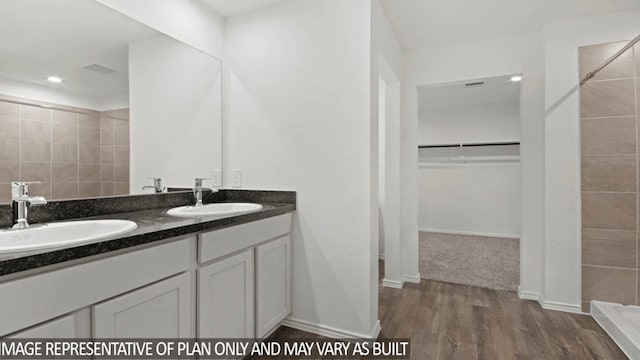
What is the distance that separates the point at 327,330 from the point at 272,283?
0.51 m

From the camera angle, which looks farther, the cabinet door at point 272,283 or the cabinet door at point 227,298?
the cabinet door at point 272,283

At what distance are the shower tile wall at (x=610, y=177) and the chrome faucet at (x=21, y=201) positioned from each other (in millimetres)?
3438

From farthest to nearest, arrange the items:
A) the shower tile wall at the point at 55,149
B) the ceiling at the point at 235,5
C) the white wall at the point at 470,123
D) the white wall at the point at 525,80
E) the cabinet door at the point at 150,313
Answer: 1. the white wall at the point at 470,123
2. the white wall at the point at 525,80
3. the ceiling at the point at 235,5
4. the shower tile wall at the point at 55,149
5. the cabinet door at the point at 150,313

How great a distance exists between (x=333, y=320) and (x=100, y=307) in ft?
4.57

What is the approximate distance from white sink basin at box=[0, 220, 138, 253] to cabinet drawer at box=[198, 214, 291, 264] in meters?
0.32

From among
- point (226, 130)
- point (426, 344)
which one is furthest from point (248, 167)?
point (426, 344)

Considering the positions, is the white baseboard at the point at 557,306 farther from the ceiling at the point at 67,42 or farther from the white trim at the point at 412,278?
the ceiling at the point at 67,42

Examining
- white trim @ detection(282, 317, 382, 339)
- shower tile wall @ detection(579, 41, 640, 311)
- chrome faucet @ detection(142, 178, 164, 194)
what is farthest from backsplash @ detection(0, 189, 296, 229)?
shower tile wall @ detection(579, 41, 640, 311)

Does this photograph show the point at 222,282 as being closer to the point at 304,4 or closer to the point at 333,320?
the point at 333,320

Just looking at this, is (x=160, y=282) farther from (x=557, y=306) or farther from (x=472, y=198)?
(x=472, y=198)

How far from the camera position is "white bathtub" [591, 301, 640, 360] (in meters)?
1.80

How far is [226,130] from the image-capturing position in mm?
2396

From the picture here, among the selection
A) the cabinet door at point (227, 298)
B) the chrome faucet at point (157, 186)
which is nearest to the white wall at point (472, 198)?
the cabinet door at point (227, 298)

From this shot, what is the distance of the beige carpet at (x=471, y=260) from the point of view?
3125 mm
